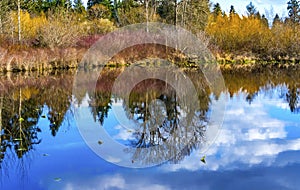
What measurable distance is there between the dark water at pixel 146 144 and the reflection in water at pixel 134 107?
0.08ft

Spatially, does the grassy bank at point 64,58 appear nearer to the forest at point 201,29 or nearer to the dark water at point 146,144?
the forest at point 201,29

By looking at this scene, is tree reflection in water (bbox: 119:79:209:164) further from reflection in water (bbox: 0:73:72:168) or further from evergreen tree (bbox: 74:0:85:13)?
evergreen tree (bbox: 74:0:85:13)

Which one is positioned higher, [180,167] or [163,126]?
[163,126]

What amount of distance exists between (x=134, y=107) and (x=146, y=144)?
150 inches

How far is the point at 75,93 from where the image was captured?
14.5 meters

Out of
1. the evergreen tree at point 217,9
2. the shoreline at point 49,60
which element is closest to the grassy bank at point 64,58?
the shoreline at point 49,60

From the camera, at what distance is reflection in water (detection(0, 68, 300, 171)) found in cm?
759

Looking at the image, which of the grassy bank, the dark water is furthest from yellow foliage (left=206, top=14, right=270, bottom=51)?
the dark water

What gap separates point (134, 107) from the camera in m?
11.2

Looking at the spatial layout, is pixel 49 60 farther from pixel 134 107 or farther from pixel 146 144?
pixel 146 144

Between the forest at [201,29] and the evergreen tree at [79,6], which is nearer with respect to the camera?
the forest at [201,29]

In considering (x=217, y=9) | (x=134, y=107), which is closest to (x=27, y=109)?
(x=134, y=107)

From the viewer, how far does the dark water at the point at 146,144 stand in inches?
217

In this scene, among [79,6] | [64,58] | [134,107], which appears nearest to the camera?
[134,107]
